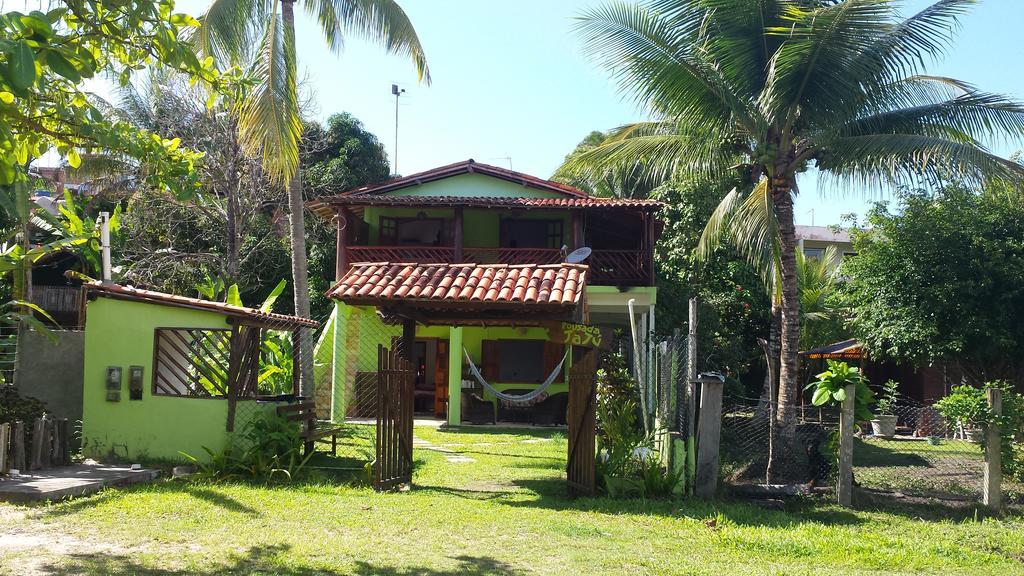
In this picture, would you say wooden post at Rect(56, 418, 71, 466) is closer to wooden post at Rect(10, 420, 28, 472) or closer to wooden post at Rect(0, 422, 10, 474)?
wooden post at Rect(10, 420, 28, 472)

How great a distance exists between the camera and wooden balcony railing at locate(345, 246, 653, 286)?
17.7 metres

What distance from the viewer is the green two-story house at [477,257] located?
17.3 m

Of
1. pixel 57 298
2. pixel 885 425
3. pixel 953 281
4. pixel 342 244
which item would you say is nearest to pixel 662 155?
pixel 953 281

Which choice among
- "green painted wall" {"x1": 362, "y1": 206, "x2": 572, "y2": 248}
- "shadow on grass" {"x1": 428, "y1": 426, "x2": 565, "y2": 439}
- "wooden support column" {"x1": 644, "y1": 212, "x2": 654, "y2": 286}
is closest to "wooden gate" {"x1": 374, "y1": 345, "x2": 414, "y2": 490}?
"shadow on grass" {"x1": 428, "y1": 426, "x2": 565, "y2": 439}

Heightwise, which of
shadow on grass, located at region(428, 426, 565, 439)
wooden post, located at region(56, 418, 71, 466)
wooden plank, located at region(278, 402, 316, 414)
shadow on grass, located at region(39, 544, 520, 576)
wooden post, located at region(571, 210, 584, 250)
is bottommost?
shadow on grass, located at region(428, 426, 565, 439)

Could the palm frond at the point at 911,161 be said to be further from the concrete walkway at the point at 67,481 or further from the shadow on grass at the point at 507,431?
the concrete walkway at the point at 67,481

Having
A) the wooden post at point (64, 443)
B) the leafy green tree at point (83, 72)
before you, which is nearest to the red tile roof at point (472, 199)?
the wooden post at point (64, 443)

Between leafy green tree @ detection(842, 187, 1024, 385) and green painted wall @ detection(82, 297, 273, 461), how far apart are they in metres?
12.8

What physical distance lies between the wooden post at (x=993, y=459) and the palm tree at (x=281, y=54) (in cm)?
920

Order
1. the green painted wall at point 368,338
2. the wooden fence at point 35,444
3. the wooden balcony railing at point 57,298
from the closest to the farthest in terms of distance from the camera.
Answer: the wooden fence at point 35,444 < the green painted wall at point 368,338 < the wooden balcony railing at point 57,298

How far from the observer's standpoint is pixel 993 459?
8.34 meters

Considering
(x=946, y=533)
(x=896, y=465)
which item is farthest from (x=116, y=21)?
(x=896, y=465)

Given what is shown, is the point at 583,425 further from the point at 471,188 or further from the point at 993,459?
the point at 471,188

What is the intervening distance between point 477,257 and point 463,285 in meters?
9.93
